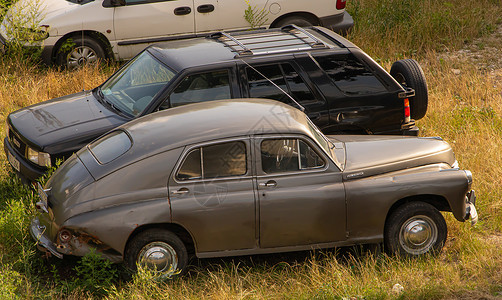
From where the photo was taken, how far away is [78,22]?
10469 mm

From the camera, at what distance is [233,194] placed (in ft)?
18.1

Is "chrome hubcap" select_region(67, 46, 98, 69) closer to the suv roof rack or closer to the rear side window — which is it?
the suv roof rack

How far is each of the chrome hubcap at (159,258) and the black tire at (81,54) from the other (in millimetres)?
5888

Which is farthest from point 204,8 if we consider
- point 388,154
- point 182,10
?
point 388,154

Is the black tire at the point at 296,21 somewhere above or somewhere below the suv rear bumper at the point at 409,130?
above

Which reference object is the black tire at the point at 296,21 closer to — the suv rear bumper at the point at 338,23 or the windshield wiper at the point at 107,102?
the suv rear bumper at the point at 338,23

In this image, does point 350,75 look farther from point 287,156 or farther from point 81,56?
point 81,56

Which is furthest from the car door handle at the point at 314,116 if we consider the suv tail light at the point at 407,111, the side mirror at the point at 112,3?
the side mirror at the point at 112,3

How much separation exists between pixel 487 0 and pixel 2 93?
1103 cm

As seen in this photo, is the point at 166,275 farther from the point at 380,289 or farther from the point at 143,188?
the point at 380,289

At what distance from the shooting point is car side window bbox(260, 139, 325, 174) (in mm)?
5656

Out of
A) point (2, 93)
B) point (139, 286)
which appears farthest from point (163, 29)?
point (139, 286)

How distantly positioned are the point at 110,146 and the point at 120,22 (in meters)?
5.32

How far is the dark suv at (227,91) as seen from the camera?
6.86 meters
